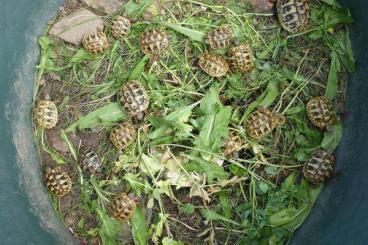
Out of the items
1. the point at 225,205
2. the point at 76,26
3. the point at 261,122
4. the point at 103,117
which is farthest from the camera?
the point at 76,26

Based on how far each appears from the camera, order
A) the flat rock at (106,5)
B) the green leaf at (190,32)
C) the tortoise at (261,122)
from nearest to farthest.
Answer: the tortoise at (261,122) < the green leaf at (190,32) < the flat rock at (106,5)

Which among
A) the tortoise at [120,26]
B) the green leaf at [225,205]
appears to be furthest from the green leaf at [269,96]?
the tortoise at [120,26]

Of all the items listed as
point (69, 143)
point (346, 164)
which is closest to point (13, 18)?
point (69, 143)

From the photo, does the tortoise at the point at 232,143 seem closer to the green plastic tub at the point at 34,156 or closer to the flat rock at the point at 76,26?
the green plastic tub at the point at 34,156

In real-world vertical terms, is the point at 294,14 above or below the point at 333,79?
above

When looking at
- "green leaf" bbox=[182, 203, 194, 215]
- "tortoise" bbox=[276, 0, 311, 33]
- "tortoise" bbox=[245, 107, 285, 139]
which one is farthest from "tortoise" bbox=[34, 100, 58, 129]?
"tortoise" bbox=[276, 0, 311, 33]

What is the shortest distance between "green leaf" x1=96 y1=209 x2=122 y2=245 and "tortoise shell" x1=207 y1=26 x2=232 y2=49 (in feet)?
4.43

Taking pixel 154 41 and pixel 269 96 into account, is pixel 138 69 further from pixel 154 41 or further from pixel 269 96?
pixel 269 96

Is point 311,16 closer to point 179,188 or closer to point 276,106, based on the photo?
point 276,106

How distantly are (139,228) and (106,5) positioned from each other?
1.60m

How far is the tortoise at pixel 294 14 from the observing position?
10.5 ft

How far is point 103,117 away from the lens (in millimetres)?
3285

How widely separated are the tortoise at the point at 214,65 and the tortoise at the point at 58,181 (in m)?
1.19

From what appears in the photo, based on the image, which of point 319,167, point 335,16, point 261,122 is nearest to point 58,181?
point 261,122
